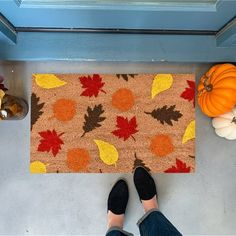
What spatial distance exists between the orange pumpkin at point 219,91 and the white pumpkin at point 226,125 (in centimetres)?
3

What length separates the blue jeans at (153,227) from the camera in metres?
1.05

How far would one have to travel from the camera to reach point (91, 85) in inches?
50.6

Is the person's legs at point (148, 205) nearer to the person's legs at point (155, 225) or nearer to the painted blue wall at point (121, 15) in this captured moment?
the person's legs at point (155, 225)

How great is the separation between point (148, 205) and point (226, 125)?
1.43 ft

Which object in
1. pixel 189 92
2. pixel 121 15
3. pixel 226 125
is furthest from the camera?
pixel 189 92

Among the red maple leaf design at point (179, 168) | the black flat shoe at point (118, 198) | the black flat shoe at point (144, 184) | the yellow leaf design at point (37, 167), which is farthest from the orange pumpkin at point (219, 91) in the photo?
the yellow leaf design at point (37, 167)

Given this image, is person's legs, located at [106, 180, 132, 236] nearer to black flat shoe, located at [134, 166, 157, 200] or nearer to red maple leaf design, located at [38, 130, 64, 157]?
black flat shoe, located at [134, 166, 157, 200]

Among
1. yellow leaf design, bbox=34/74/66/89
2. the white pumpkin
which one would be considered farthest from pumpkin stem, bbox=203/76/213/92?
yellow leaf design, bbox=34/74/66/89

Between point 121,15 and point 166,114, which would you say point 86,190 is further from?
point 121,15

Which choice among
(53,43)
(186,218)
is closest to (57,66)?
(53,43)

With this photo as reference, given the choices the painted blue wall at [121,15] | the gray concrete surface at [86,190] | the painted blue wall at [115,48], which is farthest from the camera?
the gray concrete surface at [86,190]

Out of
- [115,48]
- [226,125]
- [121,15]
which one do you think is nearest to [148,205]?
[226,125]

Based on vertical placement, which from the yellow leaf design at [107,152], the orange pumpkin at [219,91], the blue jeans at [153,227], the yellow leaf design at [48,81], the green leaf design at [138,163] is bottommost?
the blue jeans at [153,227]

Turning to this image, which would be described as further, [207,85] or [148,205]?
[148,205]
